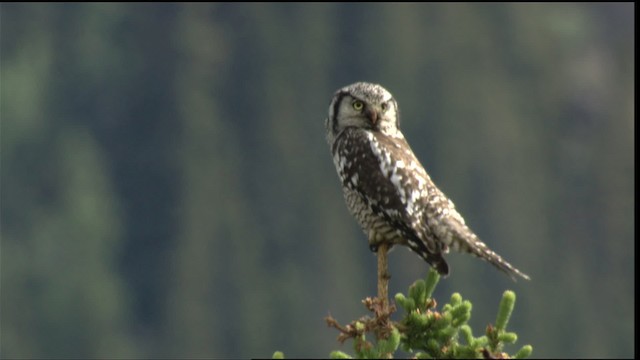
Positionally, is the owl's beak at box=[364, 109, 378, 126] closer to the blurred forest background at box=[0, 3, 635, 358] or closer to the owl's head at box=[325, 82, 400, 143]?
the owl's head at box=[325, 82, 400, 143]

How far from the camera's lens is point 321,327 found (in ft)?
291

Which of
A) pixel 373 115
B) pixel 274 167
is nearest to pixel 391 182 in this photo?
pixel 373 115

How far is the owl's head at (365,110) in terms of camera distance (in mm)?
12711

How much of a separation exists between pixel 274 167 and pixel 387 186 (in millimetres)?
96590

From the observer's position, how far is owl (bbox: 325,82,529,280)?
11.5 metres

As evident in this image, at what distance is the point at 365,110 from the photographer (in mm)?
12773

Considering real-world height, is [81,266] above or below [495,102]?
below

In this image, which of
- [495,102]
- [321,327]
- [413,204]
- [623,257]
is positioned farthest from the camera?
[495,102]

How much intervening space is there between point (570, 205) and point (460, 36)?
13.1 m

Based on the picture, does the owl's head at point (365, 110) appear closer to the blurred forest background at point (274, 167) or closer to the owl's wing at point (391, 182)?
the owl's wing at point (391, 182)

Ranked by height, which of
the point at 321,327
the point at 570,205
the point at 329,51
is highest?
the point at 329,51

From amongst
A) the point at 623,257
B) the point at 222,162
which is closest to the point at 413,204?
the point at 623,257

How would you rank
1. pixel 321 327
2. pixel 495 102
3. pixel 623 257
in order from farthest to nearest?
pixel 495 102 < pixel 623 257 < pixel 321 327

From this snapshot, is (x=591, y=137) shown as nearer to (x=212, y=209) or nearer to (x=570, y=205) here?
(x=570, y=205)
